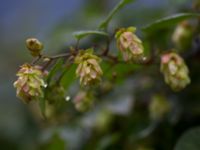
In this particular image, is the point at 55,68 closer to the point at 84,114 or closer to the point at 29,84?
the point at 29,84

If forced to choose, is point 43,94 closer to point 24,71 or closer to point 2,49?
point 24,71

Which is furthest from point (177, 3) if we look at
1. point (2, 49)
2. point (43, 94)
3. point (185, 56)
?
point (2, 49)

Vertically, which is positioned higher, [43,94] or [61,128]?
[43,94]

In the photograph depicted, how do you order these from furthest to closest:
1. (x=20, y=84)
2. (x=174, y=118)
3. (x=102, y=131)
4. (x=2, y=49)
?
1. (x=2, y=49)
2. (x=102, y=131)
3. (x=174, y=118)
4. (x=20, y=84)

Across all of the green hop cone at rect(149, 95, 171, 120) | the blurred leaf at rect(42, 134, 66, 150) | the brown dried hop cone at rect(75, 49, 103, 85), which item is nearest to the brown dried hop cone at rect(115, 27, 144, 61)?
the brown dried hop cone at rect(75, 49, 103, 85)

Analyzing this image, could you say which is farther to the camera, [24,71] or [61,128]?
[61,128]

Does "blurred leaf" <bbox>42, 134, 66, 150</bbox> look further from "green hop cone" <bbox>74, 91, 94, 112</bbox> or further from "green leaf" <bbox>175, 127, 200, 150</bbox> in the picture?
"green leaf" <bbox>175, 127, 200, 150</bbox>
